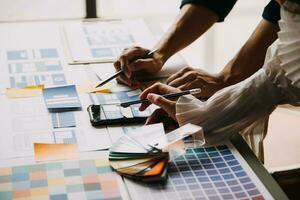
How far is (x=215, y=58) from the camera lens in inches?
114

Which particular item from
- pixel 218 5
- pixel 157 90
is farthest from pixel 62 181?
pixel 218 5

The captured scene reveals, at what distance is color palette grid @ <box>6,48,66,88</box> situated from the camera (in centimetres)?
134

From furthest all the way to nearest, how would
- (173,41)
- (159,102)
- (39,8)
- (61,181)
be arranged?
(39,8) < (173,41) < (159,102) < (61,181)

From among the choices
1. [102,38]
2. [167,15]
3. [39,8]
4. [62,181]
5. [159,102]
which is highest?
[39,8]

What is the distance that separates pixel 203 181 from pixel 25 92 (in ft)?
1.72

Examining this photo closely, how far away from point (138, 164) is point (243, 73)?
20.4 inches

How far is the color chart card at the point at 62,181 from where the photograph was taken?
93 cm

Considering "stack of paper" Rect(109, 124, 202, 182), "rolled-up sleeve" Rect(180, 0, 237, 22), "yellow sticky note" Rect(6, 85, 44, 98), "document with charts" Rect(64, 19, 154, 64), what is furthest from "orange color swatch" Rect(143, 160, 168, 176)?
"rolled-up sleeve" Rect(180, 0, 237, 22)

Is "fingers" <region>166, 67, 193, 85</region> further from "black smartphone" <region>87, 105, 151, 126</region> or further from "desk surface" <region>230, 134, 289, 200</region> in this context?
"desk surface" <region>230, 134, 289, 200</region>

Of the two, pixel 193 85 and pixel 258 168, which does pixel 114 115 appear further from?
pixel 258 168

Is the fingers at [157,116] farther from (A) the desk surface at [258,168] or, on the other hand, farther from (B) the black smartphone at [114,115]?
(A) the desk surface at [258,168]

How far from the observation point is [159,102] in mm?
1161

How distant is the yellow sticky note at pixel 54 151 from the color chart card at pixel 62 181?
2 centimetres

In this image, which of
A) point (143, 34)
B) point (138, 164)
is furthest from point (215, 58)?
point (138, 164)
